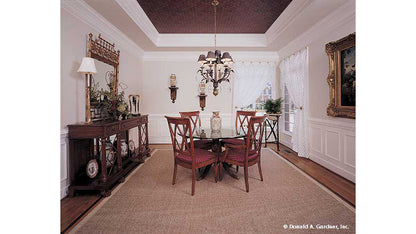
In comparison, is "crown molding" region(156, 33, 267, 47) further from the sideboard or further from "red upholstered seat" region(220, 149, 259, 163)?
"red upholstered seat" region(220, 149, 259, 163)

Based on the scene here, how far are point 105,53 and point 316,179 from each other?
3896mm

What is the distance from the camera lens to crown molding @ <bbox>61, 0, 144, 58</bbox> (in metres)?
2.31

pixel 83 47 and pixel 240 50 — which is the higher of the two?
pixel 240 50

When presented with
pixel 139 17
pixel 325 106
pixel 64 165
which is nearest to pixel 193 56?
pixel 139 17

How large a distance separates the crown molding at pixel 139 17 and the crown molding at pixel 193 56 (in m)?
0.74

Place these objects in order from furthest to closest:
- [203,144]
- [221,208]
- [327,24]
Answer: [203,144], [327,24], [221,208]

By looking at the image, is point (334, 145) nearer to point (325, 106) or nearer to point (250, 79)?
point (325, 106)

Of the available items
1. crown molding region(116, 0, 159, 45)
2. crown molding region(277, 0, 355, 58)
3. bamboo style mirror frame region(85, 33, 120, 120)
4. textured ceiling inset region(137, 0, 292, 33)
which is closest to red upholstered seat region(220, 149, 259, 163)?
bamboo style mirror frame region(85, 33, 120, 120)

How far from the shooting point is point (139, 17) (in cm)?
322
